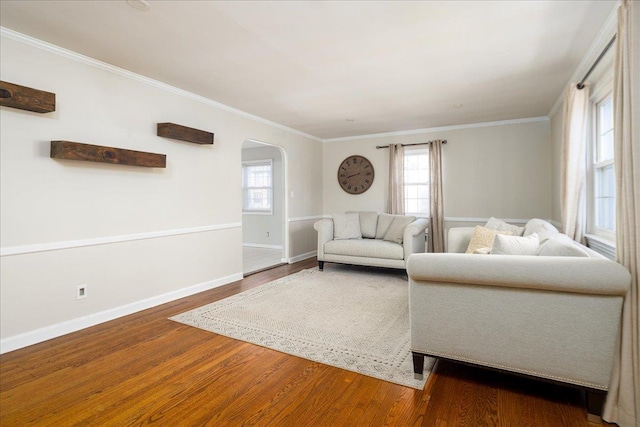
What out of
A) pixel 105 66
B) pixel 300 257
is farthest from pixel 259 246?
pixel 105 66

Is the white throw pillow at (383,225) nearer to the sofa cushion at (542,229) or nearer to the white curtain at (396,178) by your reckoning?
the white curtain at (396,178)

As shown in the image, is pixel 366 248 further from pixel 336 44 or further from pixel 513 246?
pixel 336 44

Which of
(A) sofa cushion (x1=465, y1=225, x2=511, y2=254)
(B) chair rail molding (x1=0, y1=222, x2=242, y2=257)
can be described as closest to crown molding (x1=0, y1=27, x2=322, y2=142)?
(B) chair rail molding (x1=0, y1=222, x2=242, y2=257)

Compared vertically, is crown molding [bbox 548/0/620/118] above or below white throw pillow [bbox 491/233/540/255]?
above

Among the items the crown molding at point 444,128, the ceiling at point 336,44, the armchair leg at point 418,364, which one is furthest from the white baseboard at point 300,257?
the armchair leg at point 418,364

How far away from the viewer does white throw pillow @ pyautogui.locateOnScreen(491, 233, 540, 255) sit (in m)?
2.24

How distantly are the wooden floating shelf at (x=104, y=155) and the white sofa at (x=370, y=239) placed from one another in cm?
248

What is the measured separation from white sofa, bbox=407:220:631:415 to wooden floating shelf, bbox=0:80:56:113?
9.85 ft

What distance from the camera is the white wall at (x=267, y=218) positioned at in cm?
729

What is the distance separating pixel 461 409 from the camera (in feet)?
5.90

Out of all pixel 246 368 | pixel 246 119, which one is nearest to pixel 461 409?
pixel 246 368

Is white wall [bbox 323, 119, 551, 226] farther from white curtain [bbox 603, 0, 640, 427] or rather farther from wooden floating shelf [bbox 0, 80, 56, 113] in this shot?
wooden floating shelf [bbox 0, 80, 56, 113]

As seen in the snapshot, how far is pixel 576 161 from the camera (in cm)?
312

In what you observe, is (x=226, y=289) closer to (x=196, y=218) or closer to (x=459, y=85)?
(x=196, y=218)
